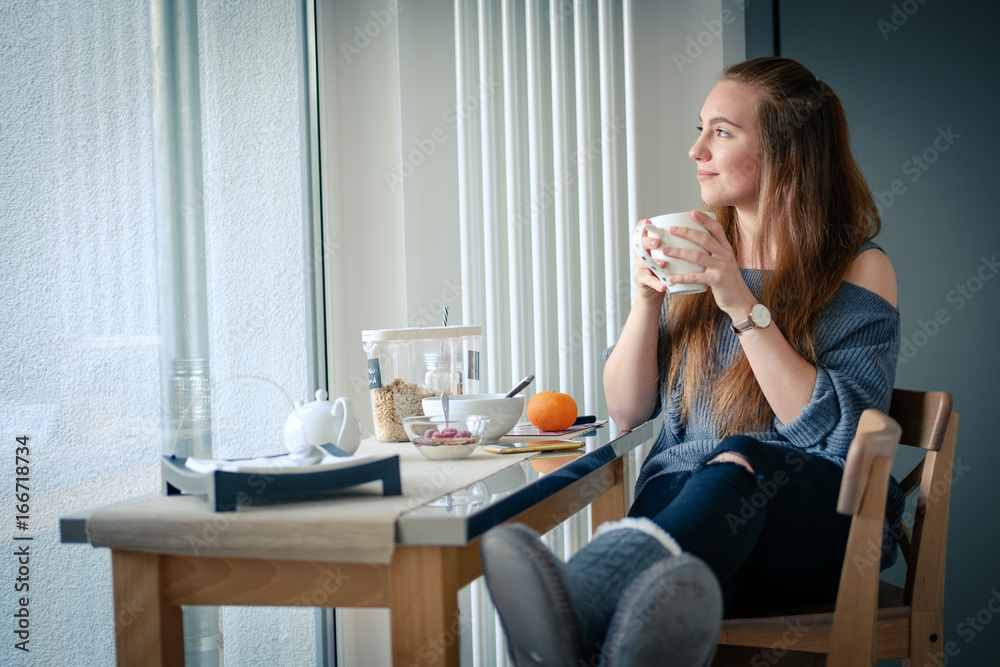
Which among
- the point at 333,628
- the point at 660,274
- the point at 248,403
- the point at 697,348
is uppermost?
the point at 660,274

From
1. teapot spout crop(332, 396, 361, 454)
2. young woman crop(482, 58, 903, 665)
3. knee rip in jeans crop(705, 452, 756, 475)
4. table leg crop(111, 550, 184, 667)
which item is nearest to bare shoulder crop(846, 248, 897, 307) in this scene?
young woman crop(482, 58, 903, 665)

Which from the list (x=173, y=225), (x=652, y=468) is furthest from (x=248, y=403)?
(x=652, y=468)

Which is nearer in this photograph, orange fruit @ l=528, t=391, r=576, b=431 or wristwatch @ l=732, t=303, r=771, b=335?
wristwatch @ l=732, t=303, r=771, b=335

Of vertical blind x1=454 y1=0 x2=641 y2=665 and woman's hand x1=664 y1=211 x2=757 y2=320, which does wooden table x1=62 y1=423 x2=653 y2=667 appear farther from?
vertical blind x1=454 y1=0 x2=641 y2=665

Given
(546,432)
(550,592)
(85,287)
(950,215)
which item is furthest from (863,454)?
(950,215)

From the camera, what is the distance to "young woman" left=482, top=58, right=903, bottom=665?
0.71 metres

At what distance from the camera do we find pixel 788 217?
1341mm

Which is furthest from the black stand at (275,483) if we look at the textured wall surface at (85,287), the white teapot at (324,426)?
the textured wall surface at (85,287)

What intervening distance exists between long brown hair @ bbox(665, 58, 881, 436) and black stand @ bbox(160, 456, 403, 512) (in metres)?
0.62

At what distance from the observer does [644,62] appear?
212 cm

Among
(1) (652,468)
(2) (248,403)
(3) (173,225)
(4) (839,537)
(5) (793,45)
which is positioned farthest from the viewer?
(5) (793,45)

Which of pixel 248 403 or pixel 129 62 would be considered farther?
pixel 248 403

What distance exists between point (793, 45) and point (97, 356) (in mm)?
1688

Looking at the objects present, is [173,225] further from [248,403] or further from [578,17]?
[578,17]
